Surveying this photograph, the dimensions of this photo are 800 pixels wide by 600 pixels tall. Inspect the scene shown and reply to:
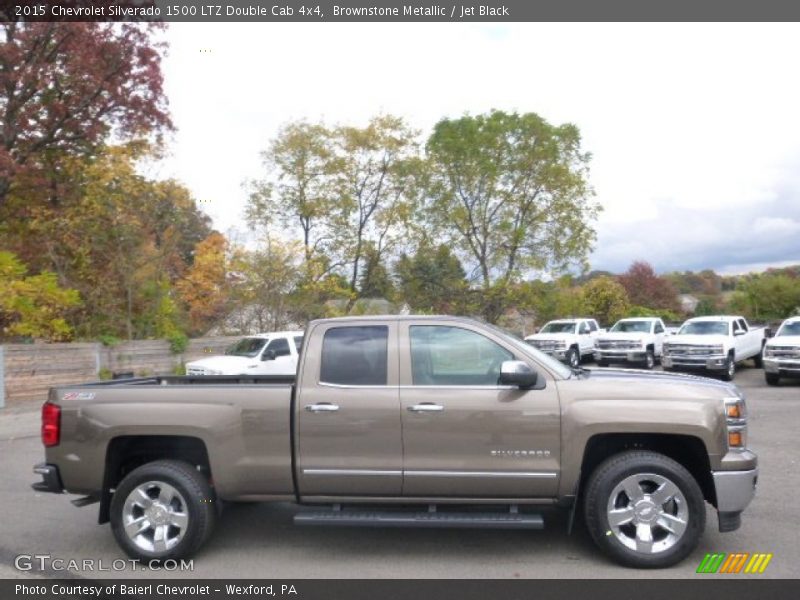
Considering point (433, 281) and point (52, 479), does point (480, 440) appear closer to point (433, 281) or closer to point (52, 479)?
point (52, 479)

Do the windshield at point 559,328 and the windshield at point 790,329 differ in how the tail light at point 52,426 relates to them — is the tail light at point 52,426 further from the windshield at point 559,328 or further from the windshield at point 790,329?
the windshield at point 559,328

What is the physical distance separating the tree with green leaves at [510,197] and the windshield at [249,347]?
14.2 m

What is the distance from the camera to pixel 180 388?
18.9 feet

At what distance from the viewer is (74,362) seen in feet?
64.3

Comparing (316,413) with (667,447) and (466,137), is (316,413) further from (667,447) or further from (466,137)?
(466,137)

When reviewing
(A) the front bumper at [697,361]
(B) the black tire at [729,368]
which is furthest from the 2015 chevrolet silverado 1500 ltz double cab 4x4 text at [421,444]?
(B) the black tire at [729,368]

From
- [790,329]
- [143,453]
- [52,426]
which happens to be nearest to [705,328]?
[790,329]

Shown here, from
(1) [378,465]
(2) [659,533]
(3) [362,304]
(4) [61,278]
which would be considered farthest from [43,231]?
(2) [659,533]

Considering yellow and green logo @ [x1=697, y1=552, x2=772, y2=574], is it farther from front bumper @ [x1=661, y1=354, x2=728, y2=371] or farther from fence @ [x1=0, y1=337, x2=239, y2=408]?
fence @ [x1=0, y1=337, x2=239, y2=408]

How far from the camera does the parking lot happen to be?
5.33 meters

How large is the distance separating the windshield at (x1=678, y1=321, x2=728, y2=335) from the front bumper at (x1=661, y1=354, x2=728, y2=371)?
3.99 feet

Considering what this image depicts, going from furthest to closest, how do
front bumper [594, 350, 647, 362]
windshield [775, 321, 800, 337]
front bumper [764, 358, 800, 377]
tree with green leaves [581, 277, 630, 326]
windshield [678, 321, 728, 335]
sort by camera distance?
1. tree with green leaves [581, 277, 630, 326]
2. front bumper [594, 350, 647, 362]
3. windshield [678, 321, 728, 335]
4. windshield [775, 321, 800, 337]
5. front bumper [764, 358, 800, 377]

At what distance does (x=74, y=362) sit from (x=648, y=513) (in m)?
17.8

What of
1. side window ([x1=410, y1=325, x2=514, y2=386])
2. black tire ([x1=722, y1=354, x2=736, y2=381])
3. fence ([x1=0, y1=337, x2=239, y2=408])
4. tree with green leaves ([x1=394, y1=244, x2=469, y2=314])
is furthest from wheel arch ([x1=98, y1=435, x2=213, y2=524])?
tree with green leaves ([x1=394, y1=244, x2=469, y2=314])
